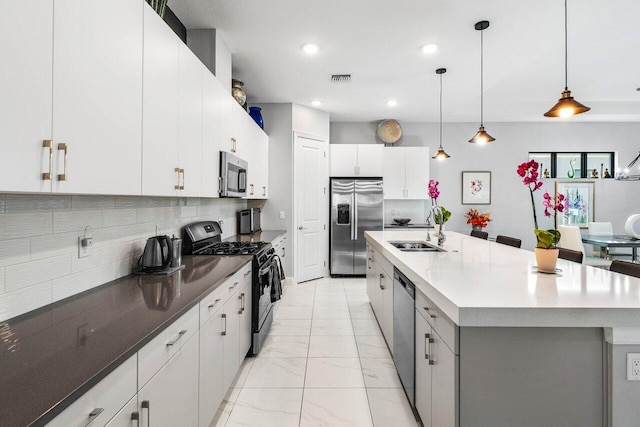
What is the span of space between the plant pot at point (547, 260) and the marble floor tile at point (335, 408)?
1362 mm

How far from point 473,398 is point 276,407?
128cm

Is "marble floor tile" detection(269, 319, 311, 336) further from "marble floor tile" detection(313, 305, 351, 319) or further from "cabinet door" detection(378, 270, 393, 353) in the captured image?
"cabinet door" detection(378, 270, 393, 353)

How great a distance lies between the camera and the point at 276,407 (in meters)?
2.12

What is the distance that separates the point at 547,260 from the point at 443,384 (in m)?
1.01

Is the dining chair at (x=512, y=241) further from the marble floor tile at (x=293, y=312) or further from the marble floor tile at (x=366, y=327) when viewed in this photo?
the marble floor tile at (x=293, y=312)

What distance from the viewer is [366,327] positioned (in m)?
3.44

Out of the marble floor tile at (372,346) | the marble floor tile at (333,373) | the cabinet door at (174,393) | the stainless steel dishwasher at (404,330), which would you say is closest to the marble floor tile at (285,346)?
the marble floor tile at (333,373)

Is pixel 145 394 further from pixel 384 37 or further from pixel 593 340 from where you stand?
pixel 384 37

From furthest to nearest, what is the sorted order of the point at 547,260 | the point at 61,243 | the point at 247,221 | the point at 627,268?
the point at 247,221 → the point at 627,268 → the point at 547,260 → the point at 61,243

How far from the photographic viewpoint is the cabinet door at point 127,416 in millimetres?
940

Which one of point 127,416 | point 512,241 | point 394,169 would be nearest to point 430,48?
point 512,241

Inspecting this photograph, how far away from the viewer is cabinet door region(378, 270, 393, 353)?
269 centimetres

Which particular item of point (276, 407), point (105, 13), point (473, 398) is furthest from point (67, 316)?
point (473, 398)

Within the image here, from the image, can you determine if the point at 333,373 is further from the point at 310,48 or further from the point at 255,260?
the point at 310,48
